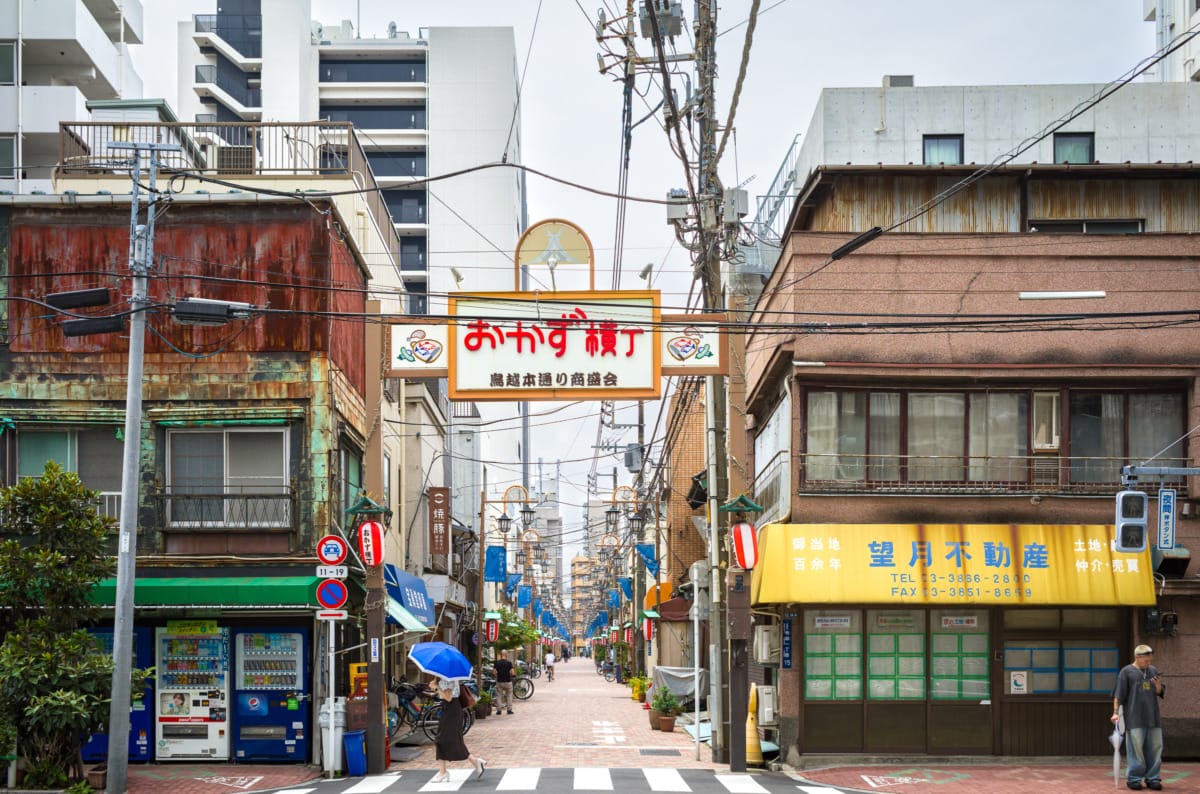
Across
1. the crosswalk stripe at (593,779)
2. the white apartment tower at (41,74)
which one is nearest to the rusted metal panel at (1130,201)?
the crosswalk stripe at (593,779)

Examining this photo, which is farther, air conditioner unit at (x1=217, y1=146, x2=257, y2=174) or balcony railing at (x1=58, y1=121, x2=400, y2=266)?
air conditioner unit at (x1=217, y1=146, x2=257, y2=174)

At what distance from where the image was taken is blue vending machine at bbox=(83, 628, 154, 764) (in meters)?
21.6

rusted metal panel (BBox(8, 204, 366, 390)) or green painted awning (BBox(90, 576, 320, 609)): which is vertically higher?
rusted metal panel (BBox(8, 204, 366, 390))

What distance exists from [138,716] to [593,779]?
8435 mm

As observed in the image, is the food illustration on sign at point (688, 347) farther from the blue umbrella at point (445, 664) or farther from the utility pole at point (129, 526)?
the utility pole at point (129, 526)

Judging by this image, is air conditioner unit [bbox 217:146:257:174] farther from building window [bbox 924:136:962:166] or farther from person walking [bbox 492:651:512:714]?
person walking [bbox 492:651:512:714]

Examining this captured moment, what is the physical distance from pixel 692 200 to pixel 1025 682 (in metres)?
10.1

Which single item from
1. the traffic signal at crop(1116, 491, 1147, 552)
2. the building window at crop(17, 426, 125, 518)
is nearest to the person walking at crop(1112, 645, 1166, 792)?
the traffic signal at crop(1116, 491, 1147, 552)

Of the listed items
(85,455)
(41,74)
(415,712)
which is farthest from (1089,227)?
(41,74)

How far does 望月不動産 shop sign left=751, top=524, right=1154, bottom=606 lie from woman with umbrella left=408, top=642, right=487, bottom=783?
Answer: 529cm

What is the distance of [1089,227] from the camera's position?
2375cm

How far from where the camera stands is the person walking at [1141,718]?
697 inches

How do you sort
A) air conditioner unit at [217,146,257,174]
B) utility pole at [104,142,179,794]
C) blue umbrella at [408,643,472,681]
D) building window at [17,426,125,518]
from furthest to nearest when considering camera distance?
air conditioner unit at [217,146,257,174] < building window at [17,426,125,518] < blue umbrella at [408,643,472,681] < utility pole at [104,142,179,794]

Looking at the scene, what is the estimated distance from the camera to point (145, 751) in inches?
856
